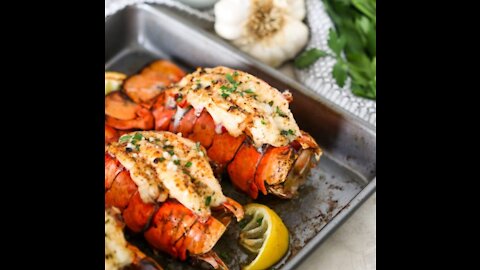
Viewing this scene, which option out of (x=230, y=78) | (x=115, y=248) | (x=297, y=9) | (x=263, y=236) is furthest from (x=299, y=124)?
(x=115, y=248)

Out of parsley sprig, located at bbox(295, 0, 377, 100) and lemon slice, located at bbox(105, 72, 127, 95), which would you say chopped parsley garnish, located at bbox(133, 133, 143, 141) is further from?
parsley sprig, located at bbox(295, 0, 377, 100)

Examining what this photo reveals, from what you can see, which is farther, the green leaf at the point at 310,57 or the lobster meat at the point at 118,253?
the green leaf at the point at 310,57

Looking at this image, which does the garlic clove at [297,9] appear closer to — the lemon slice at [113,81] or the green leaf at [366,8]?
the green leaf at [366,8]

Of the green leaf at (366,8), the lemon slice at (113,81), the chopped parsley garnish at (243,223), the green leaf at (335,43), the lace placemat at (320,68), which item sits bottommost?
the lemon slice at (113,81)

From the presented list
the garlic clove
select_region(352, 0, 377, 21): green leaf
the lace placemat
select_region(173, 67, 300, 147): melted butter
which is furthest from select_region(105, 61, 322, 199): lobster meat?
select_region(352, 0, 377, 21): green leaf

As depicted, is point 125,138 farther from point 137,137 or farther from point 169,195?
point 169,195

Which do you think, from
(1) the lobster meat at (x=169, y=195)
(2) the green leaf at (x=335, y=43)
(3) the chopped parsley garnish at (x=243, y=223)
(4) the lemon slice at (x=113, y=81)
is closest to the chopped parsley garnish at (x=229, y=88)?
(1) the lobster meat at (x=169, y=195)
